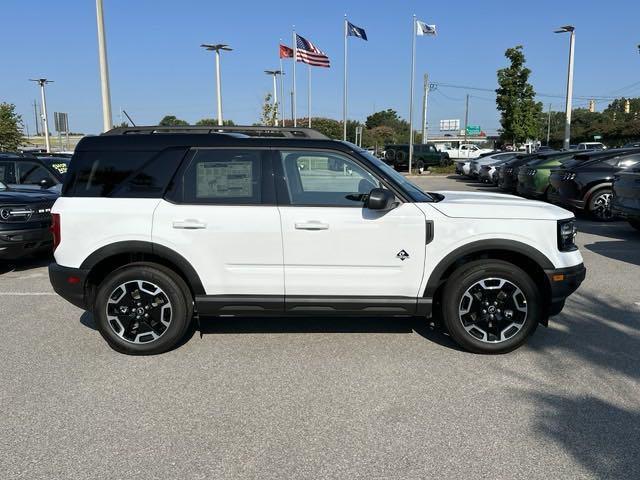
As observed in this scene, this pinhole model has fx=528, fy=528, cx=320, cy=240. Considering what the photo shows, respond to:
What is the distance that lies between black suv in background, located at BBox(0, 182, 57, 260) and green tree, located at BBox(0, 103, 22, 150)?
31490 millimetres

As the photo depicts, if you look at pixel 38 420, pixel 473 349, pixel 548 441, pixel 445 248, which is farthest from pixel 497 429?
pixel 38 420

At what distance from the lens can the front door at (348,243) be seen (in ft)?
13.7

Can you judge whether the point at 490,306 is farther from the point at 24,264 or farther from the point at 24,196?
the point at 24,264

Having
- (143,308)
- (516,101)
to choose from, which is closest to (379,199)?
(143,308)

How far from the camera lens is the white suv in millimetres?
4195

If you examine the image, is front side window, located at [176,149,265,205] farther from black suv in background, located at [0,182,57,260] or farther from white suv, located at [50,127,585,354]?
black suv in background, located at [0,182,57,260]

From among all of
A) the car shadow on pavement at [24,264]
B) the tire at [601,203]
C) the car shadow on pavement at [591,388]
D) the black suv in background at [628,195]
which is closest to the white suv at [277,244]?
the car shadow on pavement at [591,388]

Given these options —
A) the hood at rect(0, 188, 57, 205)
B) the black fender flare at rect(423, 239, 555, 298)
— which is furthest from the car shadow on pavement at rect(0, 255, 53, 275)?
the black fender flare at rect(423, 239, 555, 298)

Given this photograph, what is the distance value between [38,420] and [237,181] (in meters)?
2.18

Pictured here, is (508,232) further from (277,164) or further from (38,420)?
Answer: (38,420)

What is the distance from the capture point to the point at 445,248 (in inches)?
166

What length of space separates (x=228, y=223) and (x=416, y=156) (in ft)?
108

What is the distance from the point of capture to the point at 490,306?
14.1 feet

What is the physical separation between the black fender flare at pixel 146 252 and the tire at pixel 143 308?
0.42 ft
